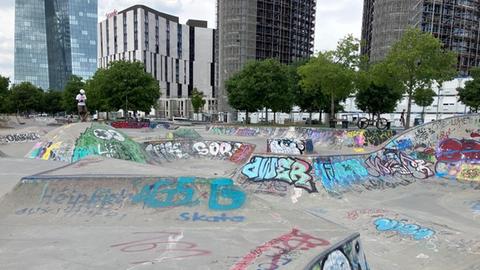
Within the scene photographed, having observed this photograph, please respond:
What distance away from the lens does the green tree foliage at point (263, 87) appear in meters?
41.9

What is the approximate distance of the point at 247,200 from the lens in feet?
20.4

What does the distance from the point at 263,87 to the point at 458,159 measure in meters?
28.1

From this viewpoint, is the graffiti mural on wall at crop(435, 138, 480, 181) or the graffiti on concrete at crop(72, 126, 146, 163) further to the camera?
the graffiti mural on wall at crop(435, 138, 480, 181)

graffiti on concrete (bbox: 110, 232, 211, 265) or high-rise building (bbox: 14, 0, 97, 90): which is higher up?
high-rise building (bbox: 14, 0, 97, 90)

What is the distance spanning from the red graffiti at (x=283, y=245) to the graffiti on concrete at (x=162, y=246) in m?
0.58

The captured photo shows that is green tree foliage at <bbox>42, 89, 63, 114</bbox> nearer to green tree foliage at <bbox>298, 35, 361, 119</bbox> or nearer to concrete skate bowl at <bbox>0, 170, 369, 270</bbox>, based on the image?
green tree foliage at <bbox>298, 35, 361, 119</bbox>

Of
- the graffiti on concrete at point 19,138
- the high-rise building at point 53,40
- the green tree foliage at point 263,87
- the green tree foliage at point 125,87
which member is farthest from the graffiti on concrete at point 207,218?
the high-rise building at point 53,40

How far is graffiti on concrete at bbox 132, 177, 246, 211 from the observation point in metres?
6.26

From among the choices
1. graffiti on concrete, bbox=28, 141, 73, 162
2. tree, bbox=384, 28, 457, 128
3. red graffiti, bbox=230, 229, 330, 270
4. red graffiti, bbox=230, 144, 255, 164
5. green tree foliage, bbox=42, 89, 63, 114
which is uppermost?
tree, bbox=384, 28, 457, 128

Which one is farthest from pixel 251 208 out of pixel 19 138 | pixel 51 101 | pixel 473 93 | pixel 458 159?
pixel 51 101

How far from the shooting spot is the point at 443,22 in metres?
69.1

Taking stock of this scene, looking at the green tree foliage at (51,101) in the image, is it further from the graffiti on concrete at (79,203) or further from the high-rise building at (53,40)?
the graffiti on concrete at (79,203)

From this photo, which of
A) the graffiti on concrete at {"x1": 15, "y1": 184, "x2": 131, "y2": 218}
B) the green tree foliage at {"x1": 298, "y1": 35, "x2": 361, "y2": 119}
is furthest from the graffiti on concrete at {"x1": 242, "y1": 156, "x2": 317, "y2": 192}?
the green tree foliage at {"x1": 298, "y1": 35, "x2": 361, "y2": 119}

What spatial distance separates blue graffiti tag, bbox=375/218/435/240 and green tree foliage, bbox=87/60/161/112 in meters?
40.3
